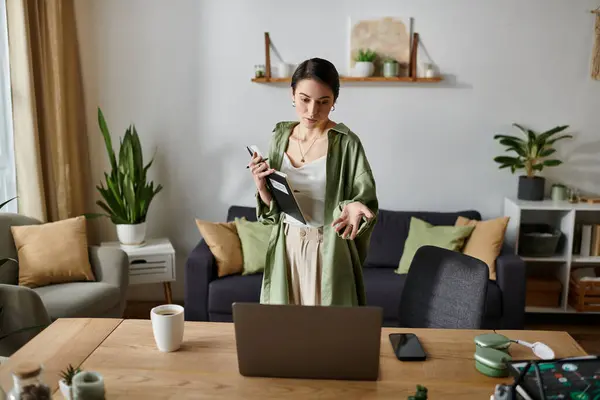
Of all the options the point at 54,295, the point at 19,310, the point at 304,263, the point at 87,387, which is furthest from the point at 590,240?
the point at 87,387

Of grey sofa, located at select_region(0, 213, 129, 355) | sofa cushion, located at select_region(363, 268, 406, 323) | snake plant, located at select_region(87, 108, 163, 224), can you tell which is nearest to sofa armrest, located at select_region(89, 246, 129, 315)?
grey sofa, located at select_region(0, 213, 129, 355)

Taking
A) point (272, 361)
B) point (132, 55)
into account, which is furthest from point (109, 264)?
point (272, 361)

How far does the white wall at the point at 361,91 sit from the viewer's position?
3.83 meters

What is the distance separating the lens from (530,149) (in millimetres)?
3746

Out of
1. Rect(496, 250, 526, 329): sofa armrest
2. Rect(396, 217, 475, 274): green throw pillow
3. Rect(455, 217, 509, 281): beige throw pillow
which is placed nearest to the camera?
Rect(496, 250, 526, 329): sofa armrest

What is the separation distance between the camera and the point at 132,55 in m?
3.91

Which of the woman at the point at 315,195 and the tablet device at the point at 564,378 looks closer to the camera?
the tablet device at the point at 564,378

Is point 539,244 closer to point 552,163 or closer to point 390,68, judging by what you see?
point 552,163

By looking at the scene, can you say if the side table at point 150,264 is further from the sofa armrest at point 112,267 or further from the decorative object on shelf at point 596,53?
the decorative object on shelf at point 596,53

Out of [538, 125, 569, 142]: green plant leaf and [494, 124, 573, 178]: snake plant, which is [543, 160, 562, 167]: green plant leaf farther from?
[538, 125, 569, 142]: green plant leaf

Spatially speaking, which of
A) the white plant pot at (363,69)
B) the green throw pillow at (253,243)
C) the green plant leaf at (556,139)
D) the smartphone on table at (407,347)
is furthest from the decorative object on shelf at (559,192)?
the smartphone on table at (407,347)

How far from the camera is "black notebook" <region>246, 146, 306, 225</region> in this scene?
1699 millimetres

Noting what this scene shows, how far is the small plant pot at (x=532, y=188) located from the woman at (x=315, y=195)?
221cm

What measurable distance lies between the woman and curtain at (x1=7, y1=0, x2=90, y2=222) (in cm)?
206
